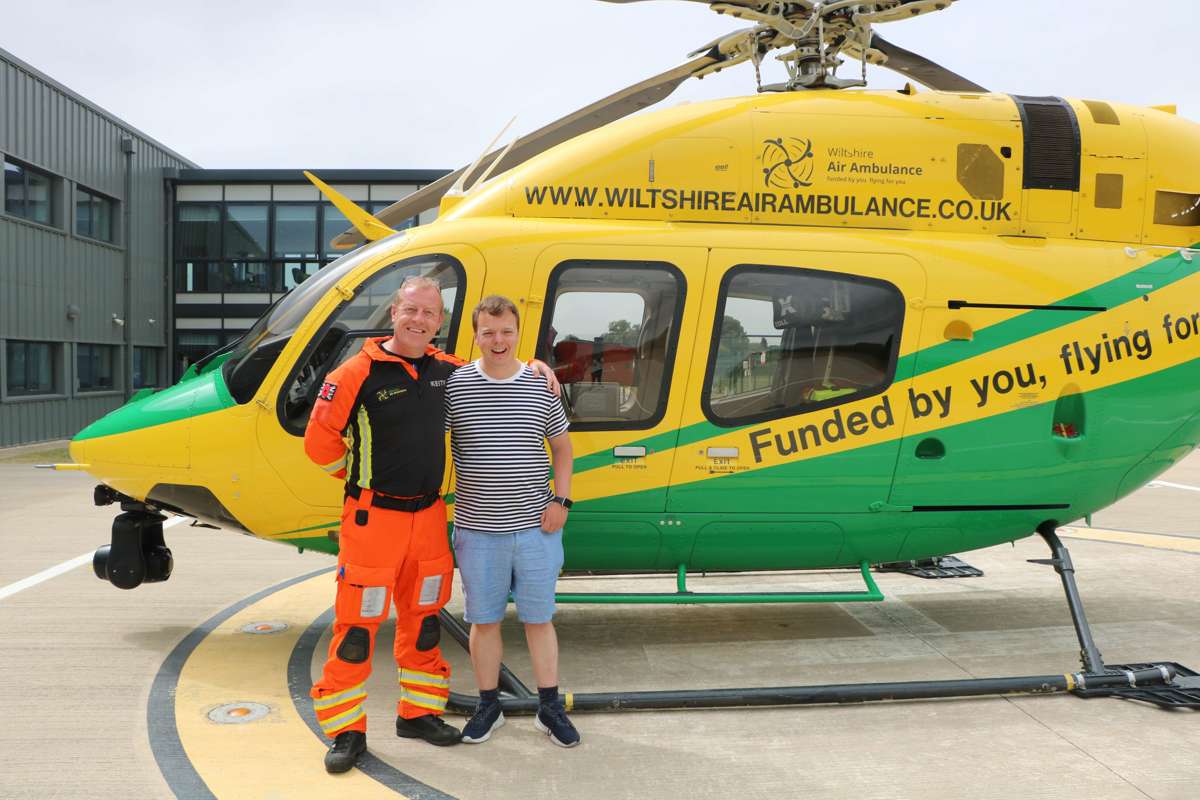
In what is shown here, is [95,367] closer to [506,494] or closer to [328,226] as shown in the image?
[328,226]

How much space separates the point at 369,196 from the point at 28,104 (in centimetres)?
759

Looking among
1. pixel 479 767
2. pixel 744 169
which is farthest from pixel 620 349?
pixel 479 767

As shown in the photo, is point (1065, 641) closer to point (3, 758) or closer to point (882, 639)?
point (882, 639)

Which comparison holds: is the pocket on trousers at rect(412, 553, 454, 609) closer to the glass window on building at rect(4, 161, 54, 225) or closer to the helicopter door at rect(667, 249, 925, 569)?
the helicopter door at rect(667, 249, 925, 569)

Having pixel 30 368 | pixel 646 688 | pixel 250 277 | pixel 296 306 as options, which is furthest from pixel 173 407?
pixel 250 277

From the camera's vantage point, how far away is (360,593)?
365 cm

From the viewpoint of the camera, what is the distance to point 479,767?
12.0ft

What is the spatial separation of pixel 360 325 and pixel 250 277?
1982 centimetres

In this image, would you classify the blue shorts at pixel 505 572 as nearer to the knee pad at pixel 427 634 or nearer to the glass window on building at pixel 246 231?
the knee pad at pixel 427 634

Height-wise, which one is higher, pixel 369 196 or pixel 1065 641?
pixel 369 196

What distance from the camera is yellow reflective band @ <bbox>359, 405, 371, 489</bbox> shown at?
3672 millimetres

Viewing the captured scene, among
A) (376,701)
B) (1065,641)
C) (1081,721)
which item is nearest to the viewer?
(1081,721)

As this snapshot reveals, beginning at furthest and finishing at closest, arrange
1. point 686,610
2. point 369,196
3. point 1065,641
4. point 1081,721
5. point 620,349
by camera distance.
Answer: point 369,196
point 686,610
point 1065,641
point 620,349
point 1081,721

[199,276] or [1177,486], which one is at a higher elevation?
[199,276]
